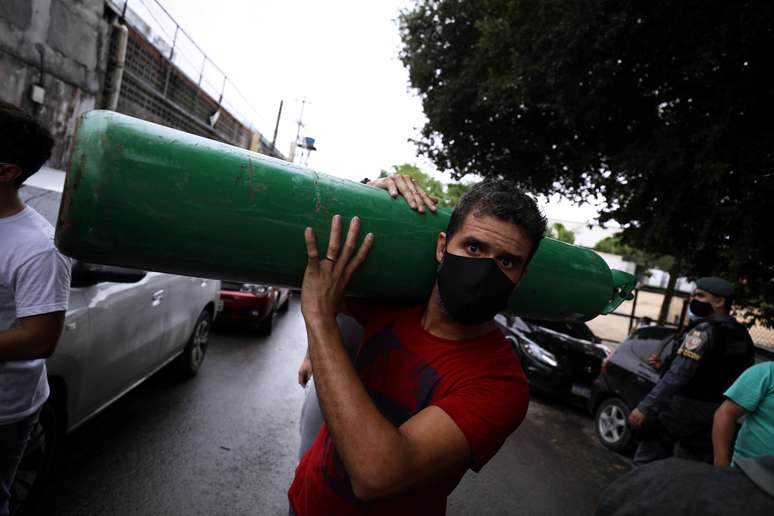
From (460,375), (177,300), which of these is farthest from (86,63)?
(460,375)

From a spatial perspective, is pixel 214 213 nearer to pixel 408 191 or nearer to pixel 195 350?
pixel 408 191

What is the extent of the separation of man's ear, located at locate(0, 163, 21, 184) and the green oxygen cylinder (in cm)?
70

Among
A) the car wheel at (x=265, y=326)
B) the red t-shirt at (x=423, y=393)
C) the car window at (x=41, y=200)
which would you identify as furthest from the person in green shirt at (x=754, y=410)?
the car wheel at (x=265, y=326)

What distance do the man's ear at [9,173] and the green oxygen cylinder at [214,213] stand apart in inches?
27.5

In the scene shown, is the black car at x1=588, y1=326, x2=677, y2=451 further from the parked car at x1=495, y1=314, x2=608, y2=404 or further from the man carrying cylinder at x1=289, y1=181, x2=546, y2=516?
the man carrying cylinder at x1=289, y1=181, x2=546, y2=516

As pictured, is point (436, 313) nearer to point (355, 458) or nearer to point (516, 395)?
point (516, 395)

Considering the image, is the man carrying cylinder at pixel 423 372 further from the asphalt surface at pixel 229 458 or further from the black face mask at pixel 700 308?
the black face mask at pixel 700 308

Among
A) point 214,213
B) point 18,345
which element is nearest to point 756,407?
point 214,213

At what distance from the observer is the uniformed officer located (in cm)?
314

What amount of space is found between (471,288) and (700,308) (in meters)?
3.06

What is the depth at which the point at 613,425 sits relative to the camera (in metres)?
5.13

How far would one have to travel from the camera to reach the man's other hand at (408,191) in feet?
4.59

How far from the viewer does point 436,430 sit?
1.09 metres

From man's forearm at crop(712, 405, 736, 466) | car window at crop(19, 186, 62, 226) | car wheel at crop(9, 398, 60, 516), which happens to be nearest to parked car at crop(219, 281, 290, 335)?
car window at crop(19, 186, 62, 226)
